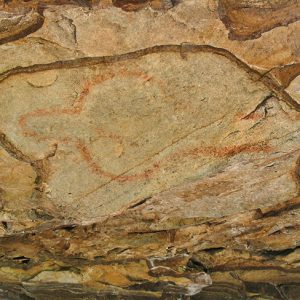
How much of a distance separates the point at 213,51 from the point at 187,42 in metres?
0.12

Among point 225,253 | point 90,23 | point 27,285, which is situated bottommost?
point 27,285

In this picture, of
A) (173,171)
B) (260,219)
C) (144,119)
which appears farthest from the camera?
(260,219)

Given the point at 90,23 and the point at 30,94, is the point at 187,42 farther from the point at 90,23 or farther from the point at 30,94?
the point at 30,94

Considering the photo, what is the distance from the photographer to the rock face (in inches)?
82.4

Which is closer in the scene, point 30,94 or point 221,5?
point 221,5

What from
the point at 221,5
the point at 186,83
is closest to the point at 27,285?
the point at 186,83

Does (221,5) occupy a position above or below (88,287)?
above

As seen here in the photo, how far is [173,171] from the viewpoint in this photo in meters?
2.62

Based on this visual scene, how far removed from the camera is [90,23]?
6.79 feet

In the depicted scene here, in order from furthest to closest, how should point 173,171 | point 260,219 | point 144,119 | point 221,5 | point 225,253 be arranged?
1. point 225,253
2. point 260,219
3. point 173,171
4. point 144,119
5. point 221,5

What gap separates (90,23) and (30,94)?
1.55 ft

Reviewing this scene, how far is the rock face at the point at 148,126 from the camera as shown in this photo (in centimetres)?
209

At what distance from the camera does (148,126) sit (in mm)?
2422

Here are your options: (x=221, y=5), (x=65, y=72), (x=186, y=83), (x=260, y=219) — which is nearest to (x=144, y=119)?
(x=186, y=83)
